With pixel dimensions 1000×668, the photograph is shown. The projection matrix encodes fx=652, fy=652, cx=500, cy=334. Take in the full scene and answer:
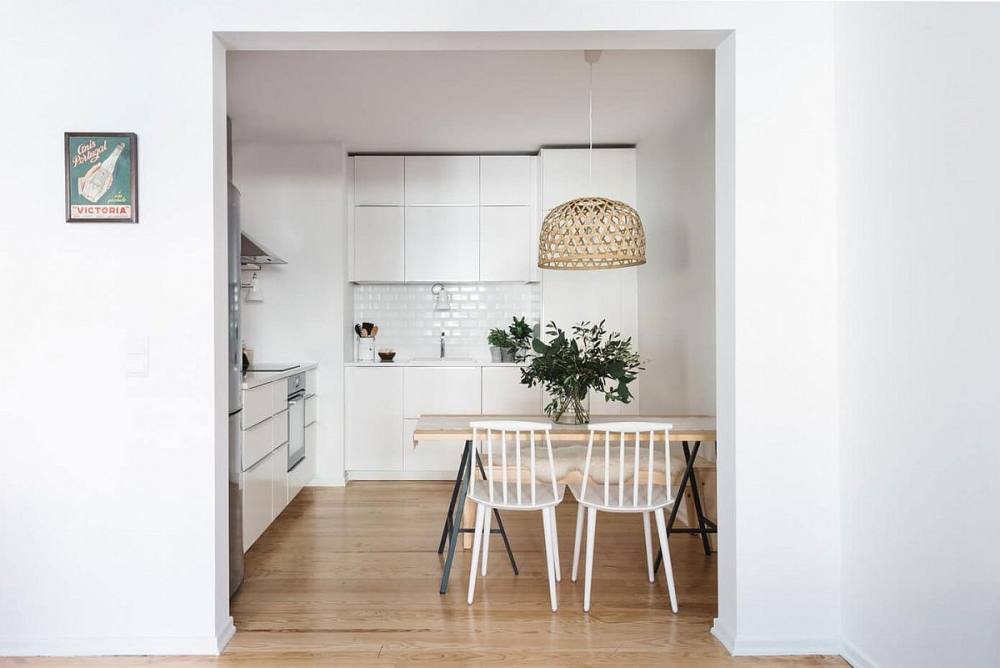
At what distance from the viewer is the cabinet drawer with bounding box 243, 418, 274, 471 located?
310 centimetres

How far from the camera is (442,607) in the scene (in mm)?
2676

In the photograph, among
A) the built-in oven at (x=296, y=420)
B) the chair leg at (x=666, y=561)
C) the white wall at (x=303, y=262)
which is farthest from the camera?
the white wall at (x=303, y=262)

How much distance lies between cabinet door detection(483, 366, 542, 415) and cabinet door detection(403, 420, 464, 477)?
0.39m

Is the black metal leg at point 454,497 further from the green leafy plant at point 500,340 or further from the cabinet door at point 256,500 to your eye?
the green leafy plant at point 500,340

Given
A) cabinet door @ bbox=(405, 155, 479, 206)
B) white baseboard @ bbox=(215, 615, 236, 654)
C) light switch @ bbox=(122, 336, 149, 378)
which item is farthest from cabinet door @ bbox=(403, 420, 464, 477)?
light switch @ bbox=(122, 336, 149, 378)

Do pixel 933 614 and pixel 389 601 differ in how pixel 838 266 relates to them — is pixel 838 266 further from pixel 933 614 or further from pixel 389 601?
pixel 389 601

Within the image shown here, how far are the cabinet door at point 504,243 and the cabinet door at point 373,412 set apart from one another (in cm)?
108

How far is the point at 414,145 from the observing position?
15.8 ft

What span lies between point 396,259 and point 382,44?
9.04 feet

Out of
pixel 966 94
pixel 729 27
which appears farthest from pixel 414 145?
pixel 966 94

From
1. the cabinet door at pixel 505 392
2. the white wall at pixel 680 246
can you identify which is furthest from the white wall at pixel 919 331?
the cabinet door at pixel 505 392

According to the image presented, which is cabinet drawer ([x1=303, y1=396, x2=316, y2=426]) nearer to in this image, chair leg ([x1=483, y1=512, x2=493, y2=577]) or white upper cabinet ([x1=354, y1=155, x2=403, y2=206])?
white upper cabinet ([x1=354, y1=155, x2=403, y2=206])

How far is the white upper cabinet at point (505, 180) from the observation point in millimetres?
5008

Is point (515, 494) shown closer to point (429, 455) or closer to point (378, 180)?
point (429, 455)
